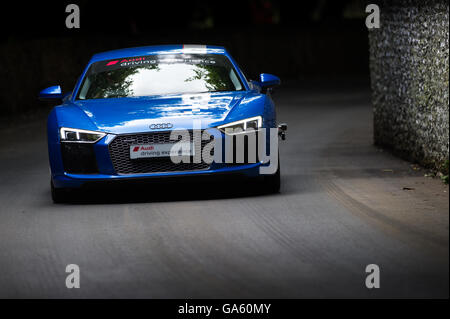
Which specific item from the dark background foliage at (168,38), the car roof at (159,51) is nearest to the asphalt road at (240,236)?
the car roof at (159,51)

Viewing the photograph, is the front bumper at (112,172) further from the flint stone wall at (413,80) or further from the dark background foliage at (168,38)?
the dark background foliage at (168,38)

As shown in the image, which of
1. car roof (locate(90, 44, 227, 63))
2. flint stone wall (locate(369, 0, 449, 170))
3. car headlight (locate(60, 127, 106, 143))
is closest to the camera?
car headlight (locate(60, 127, 106, 143))

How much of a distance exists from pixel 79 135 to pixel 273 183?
2.02 m

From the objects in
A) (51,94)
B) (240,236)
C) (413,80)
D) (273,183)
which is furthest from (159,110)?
(413,80)

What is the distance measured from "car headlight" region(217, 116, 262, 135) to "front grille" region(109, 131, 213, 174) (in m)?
0.24

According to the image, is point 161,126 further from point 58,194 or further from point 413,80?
point 413,80

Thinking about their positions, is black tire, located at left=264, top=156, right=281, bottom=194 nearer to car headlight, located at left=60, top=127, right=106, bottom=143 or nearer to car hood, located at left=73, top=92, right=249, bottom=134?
car hood, located at left=73, top=92, right=249, bottom=134

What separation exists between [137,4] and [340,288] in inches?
1356

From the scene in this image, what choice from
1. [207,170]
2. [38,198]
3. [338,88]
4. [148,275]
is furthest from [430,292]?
[338,88]

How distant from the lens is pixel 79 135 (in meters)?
10.0

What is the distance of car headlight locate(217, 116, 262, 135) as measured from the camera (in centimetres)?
984

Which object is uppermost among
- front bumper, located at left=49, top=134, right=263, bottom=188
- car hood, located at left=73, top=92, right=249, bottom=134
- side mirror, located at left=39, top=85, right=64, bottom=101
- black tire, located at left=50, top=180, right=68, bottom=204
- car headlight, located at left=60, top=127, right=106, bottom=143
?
side mirror, located at left=39, top=85, right=64, bottom=101

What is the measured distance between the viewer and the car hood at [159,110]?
32.4 ft

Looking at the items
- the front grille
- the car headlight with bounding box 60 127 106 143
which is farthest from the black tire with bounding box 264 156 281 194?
the car headlight with bounding box 60 127 106 143
